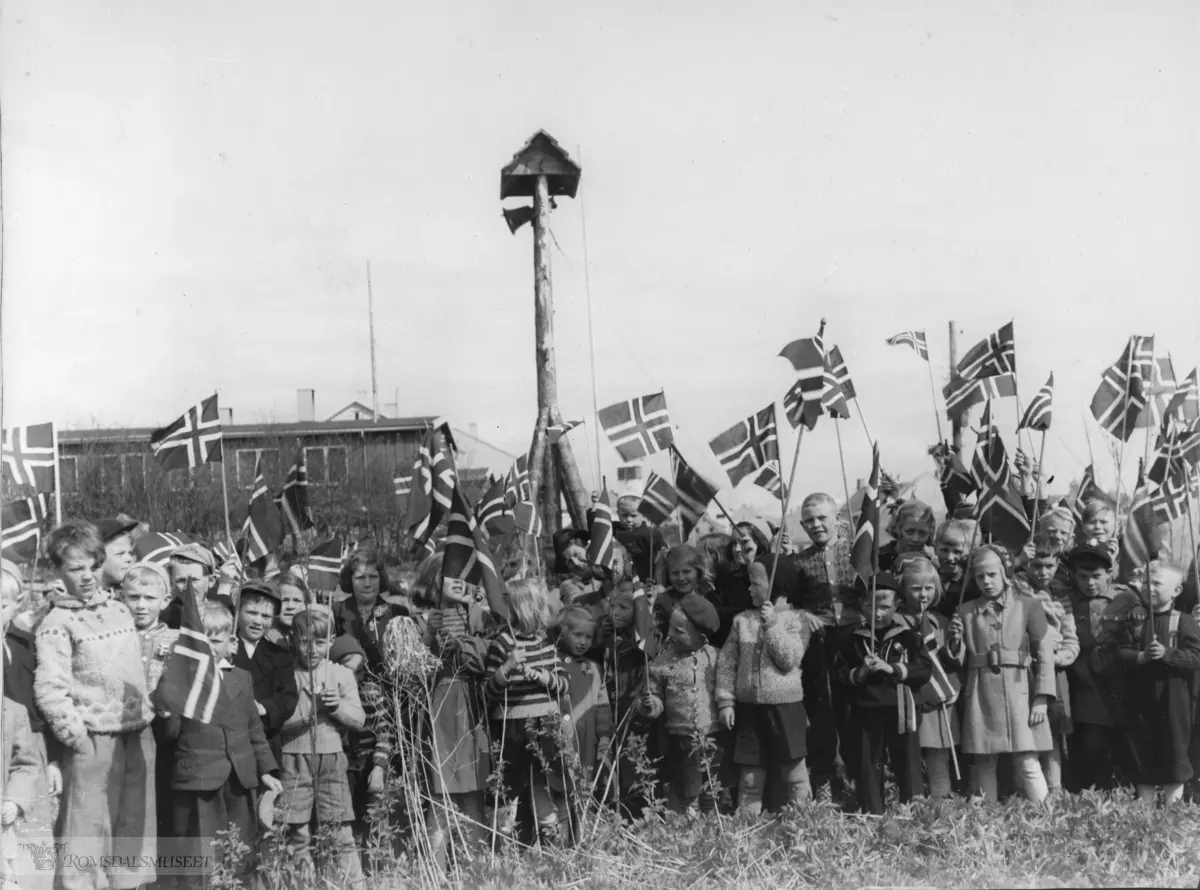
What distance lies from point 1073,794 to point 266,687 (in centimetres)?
412

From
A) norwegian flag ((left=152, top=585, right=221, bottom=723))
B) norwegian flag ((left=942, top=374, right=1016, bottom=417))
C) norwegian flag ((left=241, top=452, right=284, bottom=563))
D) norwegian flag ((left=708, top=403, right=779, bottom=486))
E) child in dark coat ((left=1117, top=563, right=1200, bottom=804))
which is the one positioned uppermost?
norwegian flag ((left=942, top=374, right=1016, bottom=417))

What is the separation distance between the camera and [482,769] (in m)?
5.94

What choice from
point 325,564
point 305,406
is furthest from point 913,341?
point 305,406

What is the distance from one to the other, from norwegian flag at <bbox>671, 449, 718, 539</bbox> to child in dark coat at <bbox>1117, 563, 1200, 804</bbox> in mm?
2691

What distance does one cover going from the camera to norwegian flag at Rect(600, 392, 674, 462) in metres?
8.15

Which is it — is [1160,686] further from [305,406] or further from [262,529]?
[305,406]

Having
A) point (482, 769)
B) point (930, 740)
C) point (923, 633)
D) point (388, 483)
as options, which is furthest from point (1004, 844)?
point (388, 483)

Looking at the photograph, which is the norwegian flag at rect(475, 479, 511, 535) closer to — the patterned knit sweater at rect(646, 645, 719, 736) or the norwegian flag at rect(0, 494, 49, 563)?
the patterned knit sweater at rect(646, 645, 719, 736)

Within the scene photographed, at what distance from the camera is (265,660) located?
228 inches

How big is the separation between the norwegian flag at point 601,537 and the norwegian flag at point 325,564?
142cm

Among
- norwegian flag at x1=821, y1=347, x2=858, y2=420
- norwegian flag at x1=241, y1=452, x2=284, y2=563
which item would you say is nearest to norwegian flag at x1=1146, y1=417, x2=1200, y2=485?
norwegian flag at x1=821, y1=347, x2=858, y2=420

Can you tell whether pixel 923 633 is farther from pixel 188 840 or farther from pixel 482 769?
pixel 188 840

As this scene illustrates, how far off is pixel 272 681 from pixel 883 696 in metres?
3.03

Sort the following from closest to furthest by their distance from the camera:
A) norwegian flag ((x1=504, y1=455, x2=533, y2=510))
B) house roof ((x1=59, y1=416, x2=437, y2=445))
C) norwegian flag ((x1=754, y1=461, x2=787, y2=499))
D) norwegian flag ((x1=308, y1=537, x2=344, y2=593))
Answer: norwegian flag ((x1=308, y1=537, x2=344, y2=593))
norwegian flag ((x1=754, y1=461, x2=787, y2=499))
norwegian flag ((x1=504, y1=455, x2=533, y2=510))
house roof ((x1=59, y1=416, x2=437, y2=445))
